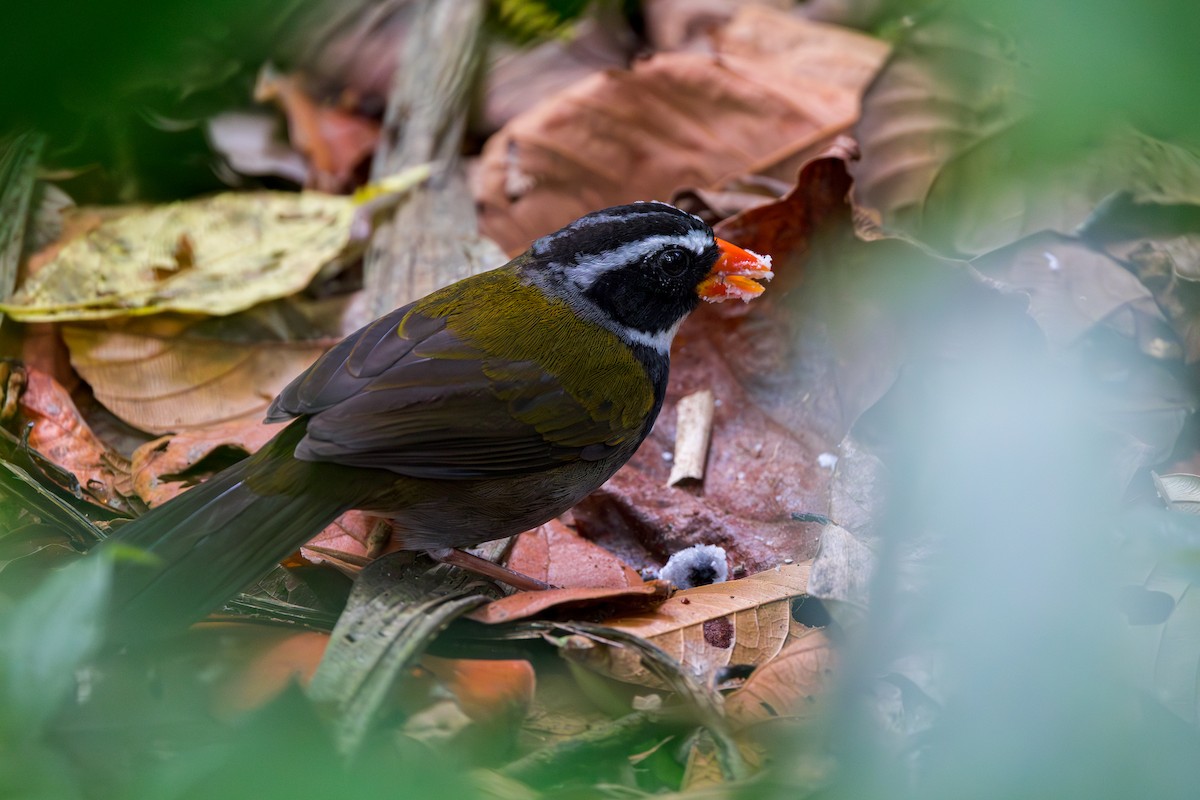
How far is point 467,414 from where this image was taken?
328 cm

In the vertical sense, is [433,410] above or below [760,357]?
above

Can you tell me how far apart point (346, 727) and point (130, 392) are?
2.56 m

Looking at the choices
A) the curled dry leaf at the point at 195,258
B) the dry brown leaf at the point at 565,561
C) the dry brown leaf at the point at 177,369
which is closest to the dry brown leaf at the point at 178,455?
the dry brown leaf at the point at 177,369

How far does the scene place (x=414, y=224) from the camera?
5285 mm

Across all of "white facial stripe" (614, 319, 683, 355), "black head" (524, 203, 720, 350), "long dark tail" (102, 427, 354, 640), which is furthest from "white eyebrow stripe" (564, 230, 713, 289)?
"long dark tail" (102, 427, 354, 640)

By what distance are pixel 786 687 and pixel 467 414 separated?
1.28 m

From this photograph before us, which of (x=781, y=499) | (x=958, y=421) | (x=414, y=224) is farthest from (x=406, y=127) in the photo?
(x=958, y=421)

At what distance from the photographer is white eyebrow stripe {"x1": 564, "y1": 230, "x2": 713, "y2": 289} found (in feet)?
12.2

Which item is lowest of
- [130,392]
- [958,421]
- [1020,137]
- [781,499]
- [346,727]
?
[781,499]

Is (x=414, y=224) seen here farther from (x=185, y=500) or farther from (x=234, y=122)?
(x=185, y=500)

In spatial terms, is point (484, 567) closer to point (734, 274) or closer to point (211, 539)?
point (211, 539)

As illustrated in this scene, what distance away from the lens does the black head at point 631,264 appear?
372cm

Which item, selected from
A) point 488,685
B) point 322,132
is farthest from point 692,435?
point 322,132

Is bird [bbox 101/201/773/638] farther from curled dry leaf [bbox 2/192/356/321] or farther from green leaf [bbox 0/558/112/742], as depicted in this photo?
curled dry leaf [bbox 2/192/356/321]
